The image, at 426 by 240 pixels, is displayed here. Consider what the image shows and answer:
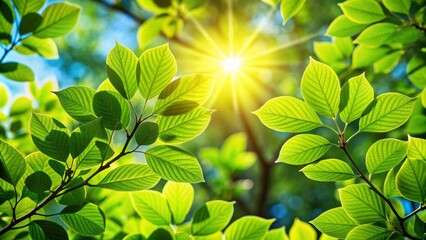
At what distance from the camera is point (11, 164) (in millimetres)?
657

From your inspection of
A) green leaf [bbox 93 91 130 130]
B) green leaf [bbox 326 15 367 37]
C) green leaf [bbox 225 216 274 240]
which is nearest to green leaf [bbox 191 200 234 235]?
green leaf [bbox 225 216 274 240]

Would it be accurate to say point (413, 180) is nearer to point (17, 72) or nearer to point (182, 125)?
point (182, 125)

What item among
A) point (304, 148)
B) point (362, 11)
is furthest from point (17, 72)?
point (362, 11)

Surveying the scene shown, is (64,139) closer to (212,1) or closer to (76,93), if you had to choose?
(76,93)

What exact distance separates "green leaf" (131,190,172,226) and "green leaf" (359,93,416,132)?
0.44 metres

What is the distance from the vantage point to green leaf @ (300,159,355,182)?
0.70 metres

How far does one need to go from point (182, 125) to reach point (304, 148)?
8.9 inches

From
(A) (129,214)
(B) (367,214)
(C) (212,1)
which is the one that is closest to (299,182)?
(C) (212,1)

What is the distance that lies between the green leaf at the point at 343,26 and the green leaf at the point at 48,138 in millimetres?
680

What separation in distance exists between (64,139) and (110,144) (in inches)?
3.0

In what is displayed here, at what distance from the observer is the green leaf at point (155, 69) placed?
0.66 meters

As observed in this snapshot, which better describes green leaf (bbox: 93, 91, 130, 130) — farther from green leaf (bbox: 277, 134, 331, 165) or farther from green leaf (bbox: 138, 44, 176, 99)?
green leaf (bbox: 277, 134, 331, 165)

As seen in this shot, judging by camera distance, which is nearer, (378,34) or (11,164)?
(11,164)

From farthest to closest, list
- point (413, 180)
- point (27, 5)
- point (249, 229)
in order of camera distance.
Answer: point (27, 5) < point (249, 229) < point (413, 180)
